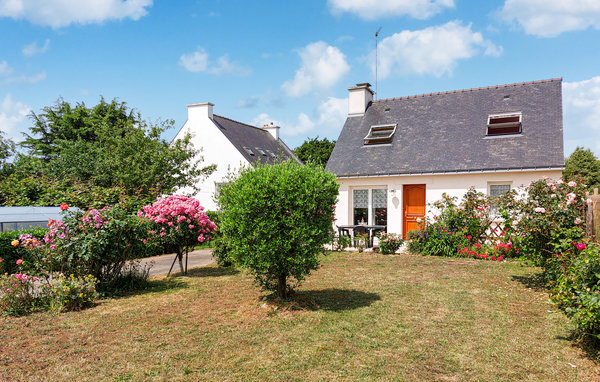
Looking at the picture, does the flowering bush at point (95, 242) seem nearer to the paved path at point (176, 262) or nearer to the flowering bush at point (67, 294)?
the flowering bush at point (67, 294)

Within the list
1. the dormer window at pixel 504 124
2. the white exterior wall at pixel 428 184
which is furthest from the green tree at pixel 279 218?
the dormer window at pixel 504 124

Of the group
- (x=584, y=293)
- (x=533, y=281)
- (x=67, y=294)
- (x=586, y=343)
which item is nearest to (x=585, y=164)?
(x=533, y=281)

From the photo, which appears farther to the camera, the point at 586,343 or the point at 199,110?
the point at 199,110

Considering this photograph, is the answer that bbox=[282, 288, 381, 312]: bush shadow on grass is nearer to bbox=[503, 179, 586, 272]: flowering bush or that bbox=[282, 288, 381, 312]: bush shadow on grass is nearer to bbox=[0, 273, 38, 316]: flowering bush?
bbox=[503, 179, 586, 272]: flowering bush

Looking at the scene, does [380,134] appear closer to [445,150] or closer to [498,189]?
[445,150]

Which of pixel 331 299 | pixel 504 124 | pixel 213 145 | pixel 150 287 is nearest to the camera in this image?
pixel 331 299

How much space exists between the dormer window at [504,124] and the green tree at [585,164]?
20.1 metres

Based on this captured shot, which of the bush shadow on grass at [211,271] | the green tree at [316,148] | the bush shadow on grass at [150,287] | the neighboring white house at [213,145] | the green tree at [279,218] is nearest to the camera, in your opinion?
the green tree at [279,218]

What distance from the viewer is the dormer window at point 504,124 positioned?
47.7ft

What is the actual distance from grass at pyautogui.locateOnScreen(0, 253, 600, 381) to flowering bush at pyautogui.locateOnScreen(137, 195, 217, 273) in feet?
5.26

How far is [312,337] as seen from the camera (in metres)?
5.13

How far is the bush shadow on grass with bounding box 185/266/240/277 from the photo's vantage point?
1001cm

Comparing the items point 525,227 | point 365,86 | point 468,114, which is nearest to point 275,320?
point 525,227

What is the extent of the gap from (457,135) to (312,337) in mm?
12645
